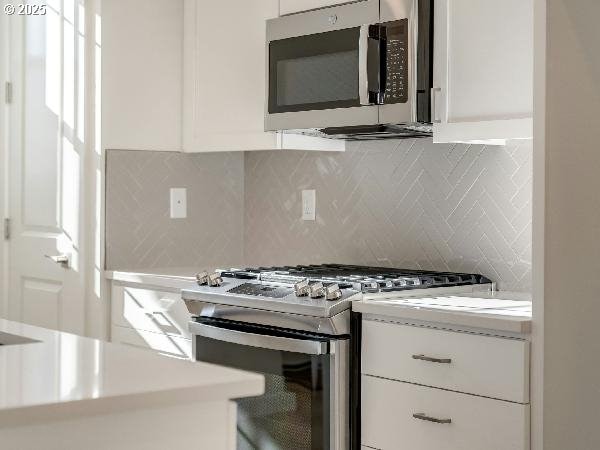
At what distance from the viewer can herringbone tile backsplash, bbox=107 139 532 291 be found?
3.32 meters

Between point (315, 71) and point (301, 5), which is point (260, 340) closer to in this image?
point (315, 71)

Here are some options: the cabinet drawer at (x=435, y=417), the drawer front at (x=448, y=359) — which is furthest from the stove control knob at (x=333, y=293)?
the cabinet drawer at (x=435, y=417)

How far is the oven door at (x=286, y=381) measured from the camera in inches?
114

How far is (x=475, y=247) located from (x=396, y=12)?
860 millimetres

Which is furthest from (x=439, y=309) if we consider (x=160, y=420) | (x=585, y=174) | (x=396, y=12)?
(x=160, y=420)

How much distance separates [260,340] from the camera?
311 centimetres

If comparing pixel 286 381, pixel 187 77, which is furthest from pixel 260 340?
pixel 187 77

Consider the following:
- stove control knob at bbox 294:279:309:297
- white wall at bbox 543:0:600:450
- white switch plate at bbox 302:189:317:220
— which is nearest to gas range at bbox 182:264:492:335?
stove control knob at bbox 294:279:309:297

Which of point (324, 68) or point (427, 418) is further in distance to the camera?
point (324, 68)

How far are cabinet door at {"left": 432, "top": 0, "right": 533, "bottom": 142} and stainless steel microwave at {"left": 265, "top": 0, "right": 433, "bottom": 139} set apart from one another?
7 cm

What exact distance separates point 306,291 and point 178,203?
4.27ft

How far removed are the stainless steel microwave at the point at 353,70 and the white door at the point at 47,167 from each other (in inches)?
37.5

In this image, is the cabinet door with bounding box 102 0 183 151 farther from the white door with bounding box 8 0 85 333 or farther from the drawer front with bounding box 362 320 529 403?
the drawer front with bounding box 362 320 529 403

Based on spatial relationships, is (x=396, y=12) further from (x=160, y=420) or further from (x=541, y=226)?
(x=160, y=420)
